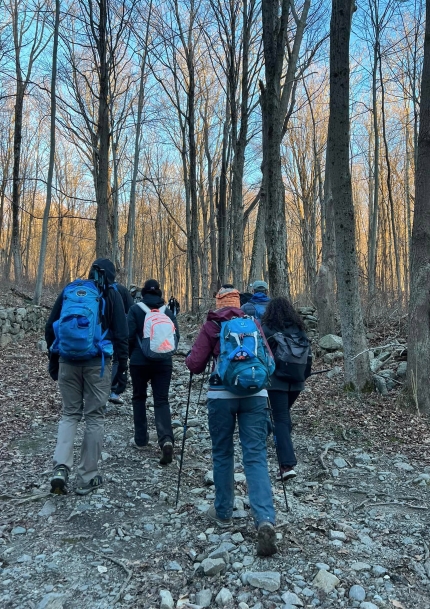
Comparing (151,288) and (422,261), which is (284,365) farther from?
(422,261)

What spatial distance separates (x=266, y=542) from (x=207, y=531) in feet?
2.05

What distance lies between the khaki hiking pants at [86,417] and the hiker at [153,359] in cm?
89

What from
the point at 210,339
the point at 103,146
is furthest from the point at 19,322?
the point at 210,339

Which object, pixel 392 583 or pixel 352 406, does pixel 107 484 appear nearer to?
pixel 392 583

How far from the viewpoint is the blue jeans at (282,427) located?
4652 mm

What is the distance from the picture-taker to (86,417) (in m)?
4.19

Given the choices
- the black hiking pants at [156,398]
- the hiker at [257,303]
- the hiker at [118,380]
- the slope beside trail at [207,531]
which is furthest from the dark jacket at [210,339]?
the hiker at [118,380]

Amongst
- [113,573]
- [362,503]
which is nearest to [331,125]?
[362,503]

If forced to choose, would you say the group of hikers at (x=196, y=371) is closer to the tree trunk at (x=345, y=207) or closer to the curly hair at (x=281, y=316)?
the curly hair at (x=281, y=316)

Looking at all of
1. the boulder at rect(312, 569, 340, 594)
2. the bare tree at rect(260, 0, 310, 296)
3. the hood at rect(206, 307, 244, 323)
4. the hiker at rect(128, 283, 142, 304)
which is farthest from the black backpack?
the bare tree at rect(260, 0, 310, 296)

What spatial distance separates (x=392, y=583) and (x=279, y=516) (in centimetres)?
107

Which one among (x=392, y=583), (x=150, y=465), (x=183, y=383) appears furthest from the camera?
(x=183, y=383)

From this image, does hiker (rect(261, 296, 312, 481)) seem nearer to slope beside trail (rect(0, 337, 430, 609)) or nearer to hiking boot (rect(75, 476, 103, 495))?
slope beside trail (rect(0, 337, 430, 609))

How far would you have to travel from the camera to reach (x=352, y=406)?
686 cm
